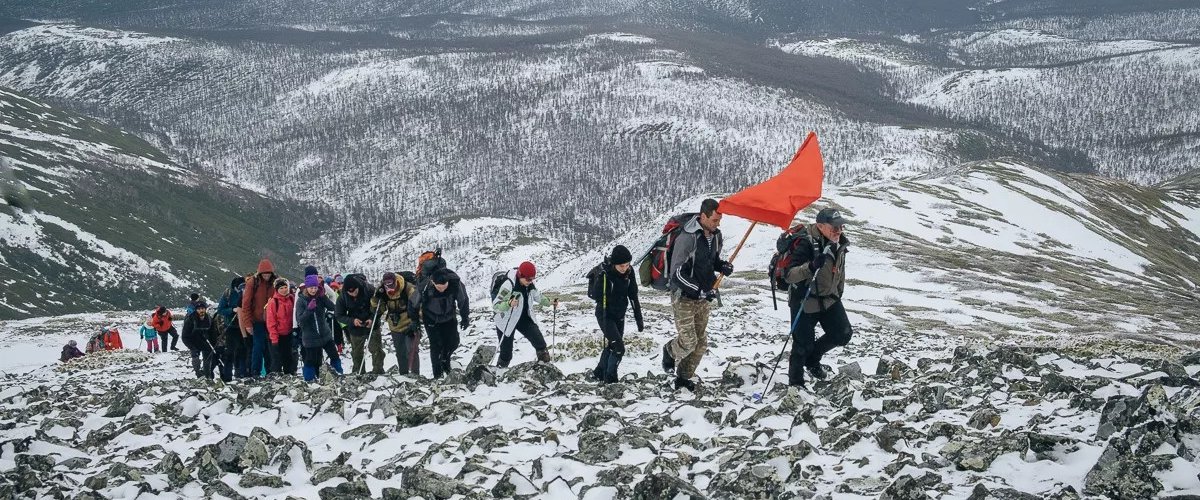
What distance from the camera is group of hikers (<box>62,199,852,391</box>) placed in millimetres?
12414

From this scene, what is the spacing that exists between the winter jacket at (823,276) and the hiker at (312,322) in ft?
29.9

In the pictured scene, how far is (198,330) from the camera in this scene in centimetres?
2155

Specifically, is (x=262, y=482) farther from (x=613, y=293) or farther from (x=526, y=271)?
(x=526, y=271)

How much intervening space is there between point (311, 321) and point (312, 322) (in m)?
0.03

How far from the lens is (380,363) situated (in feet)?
57.4

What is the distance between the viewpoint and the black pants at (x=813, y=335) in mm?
12508

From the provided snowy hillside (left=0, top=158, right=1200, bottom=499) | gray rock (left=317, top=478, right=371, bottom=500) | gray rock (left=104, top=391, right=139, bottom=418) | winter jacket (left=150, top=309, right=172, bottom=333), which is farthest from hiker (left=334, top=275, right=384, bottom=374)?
winter jacket (left=150, top=309, right=172, bottom=333)

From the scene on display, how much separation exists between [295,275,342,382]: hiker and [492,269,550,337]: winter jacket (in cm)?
344

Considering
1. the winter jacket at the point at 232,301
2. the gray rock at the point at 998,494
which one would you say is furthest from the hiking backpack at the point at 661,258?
the winter jacket at the point at 232,301

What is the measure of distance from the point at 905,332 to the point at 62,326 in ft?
201

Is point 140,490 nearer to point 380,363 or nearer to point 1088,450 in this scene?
point 380,363

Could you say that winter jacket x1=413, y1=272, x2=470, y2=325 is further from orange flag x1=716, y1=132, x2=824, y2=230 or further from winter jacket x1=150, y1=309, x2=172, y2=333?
winter jacket x1=150, y1=309, x2=172, y2=333

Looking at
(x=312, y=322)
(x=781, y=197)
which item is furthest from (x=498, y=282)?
(x=781, y=197)

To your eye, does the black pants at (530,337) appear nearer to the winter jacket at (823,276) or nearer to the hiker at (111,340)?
the winter jacket at (823,276)
